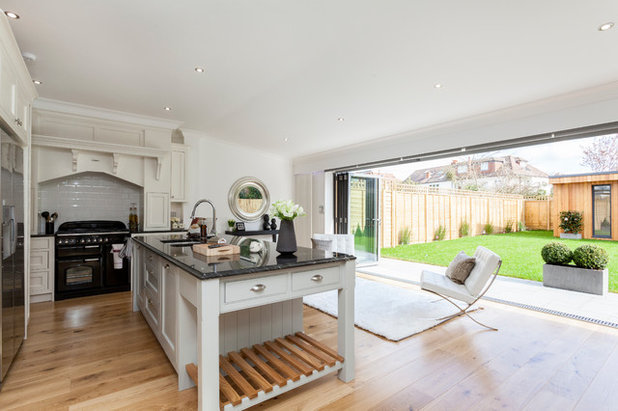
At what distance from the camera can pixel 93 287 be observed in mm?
4043

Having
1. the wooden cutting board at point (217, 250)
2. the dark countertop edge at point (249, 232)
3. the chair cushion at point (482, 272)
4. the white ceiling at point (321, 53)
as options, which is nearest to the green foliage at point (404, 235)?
the dark countertop edge at point (249, 232)

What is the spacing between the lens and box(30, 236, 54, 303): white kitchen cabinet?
3723mm

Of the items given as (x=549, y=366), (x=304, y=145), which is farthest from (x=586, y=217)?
(x=304, y=145)

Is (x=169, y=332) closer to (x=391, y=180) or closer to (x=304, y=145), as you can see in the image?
(x=304, y=145)

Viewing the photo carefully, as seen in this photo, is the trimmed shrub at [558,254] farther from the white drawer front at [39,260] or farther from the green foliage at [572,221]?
the white drawer front at [39,260]

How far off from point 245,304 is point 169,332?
3.15ft

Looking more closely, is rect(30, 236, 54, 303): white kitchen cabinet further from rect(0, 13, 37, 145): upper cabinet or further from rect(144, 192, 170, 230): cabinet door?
rect(0, 13, 37, 145): upper cabinet

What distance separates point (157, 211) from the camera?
464 cm

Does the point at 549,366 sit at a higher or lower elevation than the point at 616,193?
lower

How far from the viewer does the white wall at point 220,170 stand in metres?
5.19

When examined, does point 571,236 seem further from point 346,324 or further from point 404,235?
point 346,324

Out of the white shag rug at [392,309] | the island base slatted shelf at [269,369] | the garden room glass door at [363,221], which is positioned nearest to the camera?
the island base slatted shelf at [269,369]

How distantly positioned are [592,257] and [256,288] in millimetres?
4699

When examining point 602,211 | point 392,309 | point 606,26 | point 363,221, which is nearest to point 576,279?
point 602,211
